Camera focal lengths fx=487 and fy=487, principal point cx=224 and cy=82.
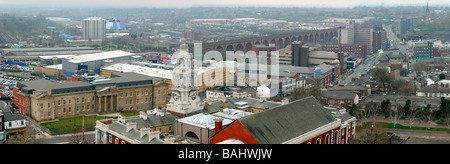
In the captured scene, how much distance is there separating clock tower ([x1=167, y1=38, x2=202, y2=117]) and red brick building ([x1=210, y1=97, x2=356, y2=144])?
5.13 meters

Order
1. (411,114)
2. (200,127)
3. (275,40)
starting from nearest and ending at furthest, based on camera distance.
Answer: (200,127)
(411,114)
(275,40)

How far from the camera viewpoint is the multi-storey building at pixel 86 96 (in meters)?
30.1

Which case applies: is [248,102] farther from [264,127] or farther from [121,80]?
[121,80]

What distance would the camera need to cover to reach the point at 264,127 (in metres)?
18.2

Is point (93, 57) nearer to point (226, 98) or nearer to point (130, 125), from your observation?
point (226, 98)

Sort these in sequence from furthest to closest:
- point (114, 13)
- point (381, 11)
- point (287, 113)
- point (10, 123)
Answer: point (114, 13) < point (381, 11) < point (10, 123) < point (287, 113)

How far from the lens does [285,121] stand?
765 inches

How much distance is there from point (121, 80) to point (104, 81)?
1.61 meters

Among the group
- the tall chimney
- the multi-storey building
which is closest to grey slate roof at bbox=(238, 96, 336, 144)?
the tall chimney

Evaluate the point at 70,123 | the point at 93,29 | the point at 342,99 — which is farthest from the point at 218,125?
the point at 93,29

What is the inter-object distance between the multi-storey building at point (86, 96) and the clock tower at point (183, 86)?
9839mm

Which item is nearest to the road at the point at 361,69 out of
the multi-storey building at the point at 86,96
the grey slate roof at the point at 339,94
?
the grey slate roof at the point at 339,94

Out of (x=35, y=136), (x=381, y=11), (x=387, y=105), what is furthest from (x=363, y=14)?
(x=35, y=136)

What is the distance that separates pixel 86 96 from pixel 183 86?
10.5 meters
